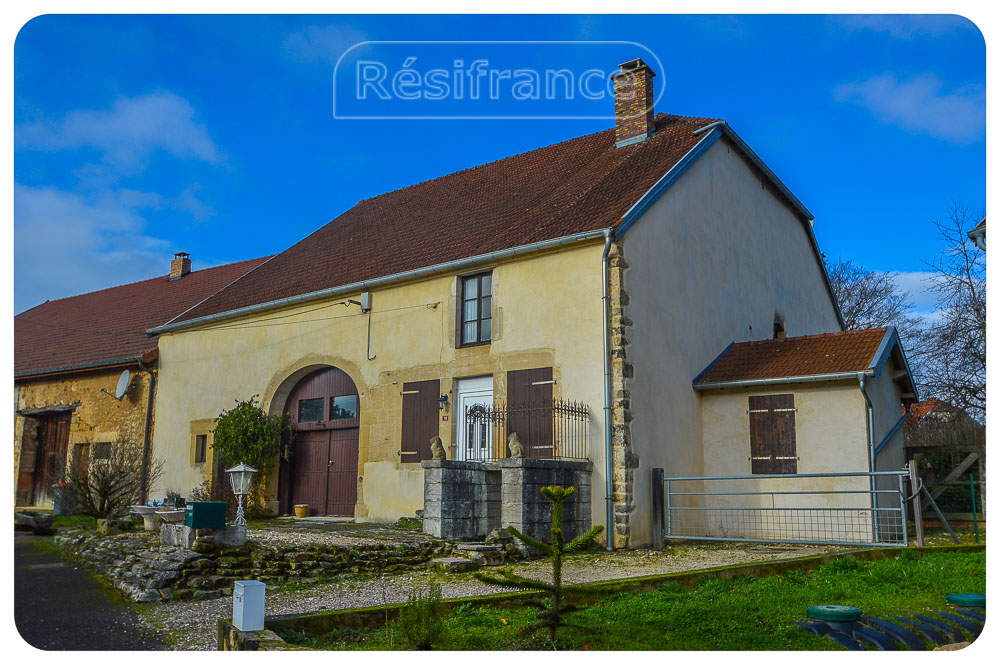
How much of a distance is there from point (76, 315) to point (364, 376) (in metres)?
13.9

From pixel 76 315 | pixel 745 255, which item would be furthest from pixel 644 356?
pixel 76 315

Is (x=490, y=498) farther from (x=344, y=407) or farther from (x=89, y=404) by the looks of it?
(x=89, y=404)

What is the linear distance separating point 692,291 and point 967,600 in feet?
26.0

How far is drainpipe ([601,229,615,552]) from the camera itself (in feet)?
38.0

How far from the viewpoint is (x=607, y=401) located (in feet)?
38.8

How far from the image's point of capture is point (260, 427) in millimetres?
16281

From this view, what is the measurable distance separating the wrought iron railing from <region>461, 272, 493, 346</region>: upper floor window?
1172 mm

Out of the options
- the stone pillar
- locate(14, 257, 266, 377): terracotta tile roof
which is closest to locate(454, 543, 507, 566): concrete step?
the stone pillar

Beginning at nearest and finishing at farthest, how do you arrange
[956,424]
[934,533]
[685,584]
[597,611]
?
[597,611]
[685,584]
[934,533]
[956,424]

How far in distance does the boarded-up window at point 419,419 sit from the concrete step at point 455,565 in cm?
404

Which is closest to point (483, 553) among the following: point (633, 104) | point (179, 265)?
point (633, 104)

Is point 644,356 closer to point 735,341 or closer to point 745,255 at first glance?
point 735,341

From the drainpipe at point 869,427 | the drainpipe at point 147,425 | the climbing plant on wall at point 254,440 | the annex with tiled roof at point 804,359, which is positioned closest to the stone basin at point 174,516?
the climbing plant on wall at point 254,440

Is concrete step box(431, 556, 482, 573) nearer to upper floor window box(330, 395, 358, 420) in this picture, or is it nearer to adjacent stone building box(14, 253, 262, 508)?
upper floor window box(330, 395, 358, 420)
